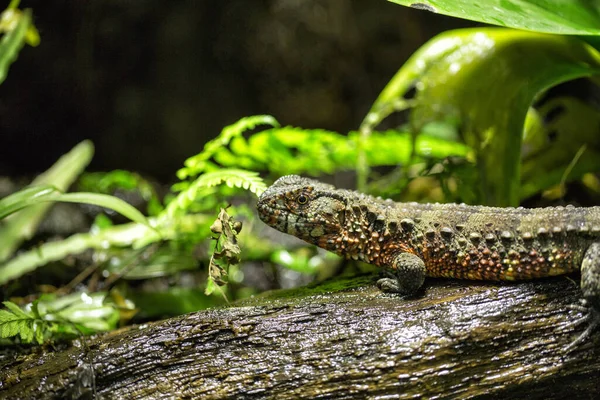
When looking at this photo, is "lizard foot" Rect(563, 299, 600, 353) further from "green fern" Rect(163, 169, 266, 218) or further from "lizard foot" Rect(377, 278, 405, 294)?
"green fern" Rect(163, 169, 266, 218)

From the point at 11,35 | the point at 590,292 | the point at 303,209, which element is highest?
the point at 11,35

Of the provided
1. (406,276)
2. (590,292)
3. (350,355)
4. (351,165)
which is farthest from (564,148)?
(350,355)

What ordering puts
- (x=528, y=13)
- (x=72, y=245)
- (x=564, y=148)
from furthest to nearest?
1. (x=564, y=148)
2. (x=72, y=245)
3. (x=528, y=13)

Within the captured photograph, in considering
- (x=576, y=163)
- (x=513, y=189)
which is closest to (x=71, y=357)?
(x=513, y=189)

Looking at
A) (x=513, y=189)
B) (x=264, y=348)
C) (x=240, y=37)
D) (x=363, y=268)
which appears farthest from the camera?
(x=240, y=37)

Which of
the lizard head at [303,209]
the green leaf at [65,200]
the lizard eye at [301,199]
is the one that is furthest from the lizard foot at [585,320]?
the green leaf at [65,200]

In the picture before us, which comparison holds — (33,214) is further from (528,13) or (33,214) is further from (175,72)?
(528,13)

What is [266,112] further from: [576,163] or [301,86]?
[576,163]
